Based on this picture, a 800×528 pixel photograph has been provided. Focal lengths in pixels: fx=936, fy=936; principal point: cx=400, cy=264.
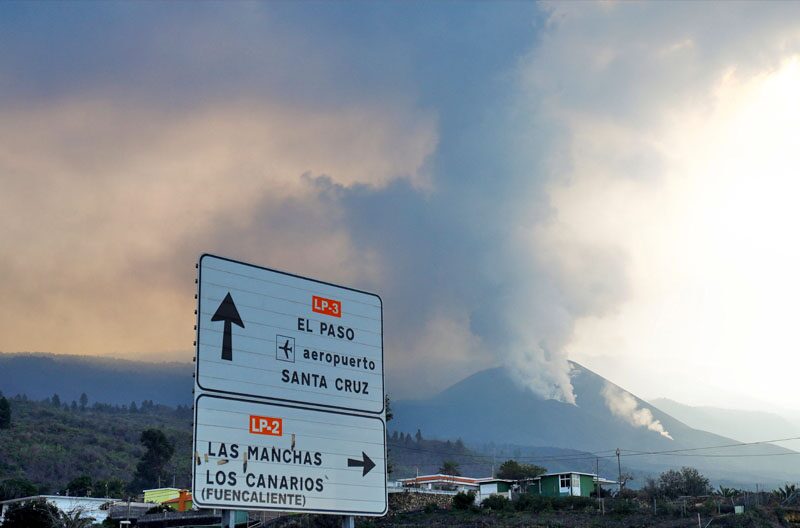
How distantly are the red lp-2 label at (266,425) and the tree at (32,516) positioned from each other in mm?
49471

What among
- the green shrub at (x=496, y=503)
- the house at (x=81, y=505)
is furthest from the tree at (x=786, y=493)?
the house at (x=81, y=505)

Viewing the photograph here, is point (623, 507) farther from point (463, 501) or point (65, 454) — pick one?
point (65, 454)

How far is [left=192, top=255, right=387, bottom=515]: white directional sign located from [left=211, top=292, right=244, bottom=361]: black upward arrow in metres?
0.02

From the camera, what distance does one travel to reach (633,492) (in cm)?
8031

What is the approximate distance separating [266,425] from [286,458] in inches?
27.0

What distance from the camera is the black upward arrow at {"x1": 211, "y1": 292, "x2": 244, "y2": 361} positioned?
15.4 metres

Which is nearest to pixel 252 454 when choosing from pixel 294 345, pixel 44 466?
pixel 294 345

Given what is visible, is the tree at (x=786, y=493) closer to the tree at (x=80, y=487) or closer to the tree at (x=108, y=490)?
the tree at (x=108, y=490)

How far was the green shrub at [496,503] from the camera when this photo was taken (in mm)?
74000

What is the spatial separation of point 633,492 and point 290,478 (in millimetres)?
69793

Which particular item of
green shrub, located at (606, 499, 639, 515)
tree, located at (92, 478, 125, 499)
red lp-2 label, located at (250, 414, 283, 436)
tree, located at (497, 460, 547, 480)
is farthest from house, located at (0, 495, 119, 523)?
red lp-2 label, located at (250, 414, 283, 436)

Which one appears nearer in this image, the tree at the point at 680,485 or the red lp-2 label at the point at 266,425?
the red lp-2 label at the point at 266,425

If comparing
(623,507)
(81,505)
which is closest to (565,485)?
(623,507)

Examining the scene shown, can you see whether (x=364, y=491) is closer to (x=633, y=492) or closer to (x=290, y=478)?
(x=290, y=478)
